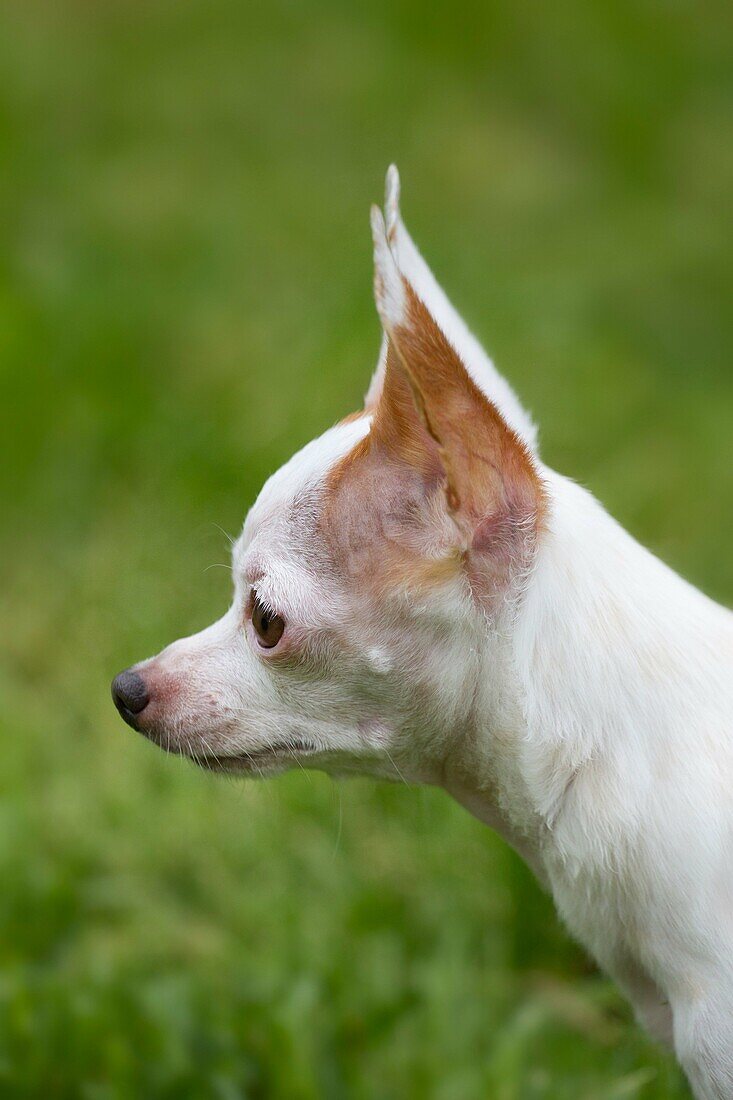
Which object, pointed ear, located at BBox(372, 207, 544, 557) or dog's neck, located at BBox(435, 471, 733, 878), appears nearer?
pointed ear, located at BBox(372, 207, 544, 557)

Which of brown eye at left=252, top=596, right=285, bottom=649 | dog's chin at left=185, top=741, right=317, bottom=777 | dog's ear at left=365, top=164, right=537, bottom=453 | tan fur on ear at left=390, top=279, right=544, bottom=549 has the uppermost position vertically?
dog's ear at left=365, top=164, right=537, bottom=453

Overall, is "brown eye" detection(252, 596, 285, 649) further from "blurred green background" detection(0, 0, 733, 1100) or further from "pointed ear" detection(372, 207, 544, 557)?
"blurred green background" detection(0, 0, 733, 1100)

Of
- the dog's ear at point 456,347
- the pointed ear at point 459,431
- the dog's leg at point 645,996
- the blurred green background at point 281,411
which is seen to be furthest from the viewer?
the blurred green background at point 281,411

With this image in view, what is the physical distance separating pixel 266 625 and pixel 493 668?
0.46 metres

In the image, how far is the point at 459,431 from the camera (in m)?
2.43

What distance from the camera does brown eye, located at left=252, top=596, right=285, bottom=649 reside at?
272 cm

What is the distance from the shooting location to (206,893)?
163 inches

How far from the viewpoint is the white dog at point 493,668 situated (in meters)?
2.46

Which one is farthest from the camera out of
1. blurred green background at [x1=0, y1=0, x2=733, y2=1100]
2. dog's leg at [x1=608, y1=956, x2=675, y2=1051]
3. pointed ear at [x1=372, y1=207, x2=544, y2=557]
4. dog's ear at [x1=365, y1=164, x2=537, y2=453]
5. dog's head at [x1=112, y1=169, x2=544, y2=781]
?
blurred green background at [x1=0, y1=0, x2=733, y2=1100]

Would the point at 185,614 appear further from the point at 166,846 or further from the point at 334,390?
the point at 334,390

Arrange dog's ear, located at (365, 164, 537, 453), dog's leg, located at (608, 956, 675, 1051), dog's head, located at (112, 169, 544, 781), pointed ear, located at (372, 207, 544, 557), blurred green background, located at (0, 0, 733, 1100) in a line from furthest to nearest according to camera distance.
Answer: blurred green background, located at (0, 0, 733, 1100), dog's ear, located at (365, 164, 537, 453), dog's leg, located at (608, 956, 675, 1051), dog's head, located at (112, 169, 544, 781), pointed ear, located at (372, 207, 544, 557)

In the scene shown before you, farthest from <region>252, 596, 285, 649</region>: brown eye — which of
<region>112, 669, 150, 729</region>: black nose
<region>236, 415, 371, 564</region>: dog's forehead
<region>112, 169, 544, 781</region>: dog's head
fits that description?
<region>112, 669, 150, 729</region>: black nose

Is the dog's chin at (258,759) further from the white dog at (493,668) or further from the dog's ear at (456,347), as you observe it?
the dog's ear at (456,347)

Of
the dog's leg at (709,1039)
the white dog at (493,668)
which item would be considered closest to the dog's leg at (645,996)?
the white dog at (493,668)
